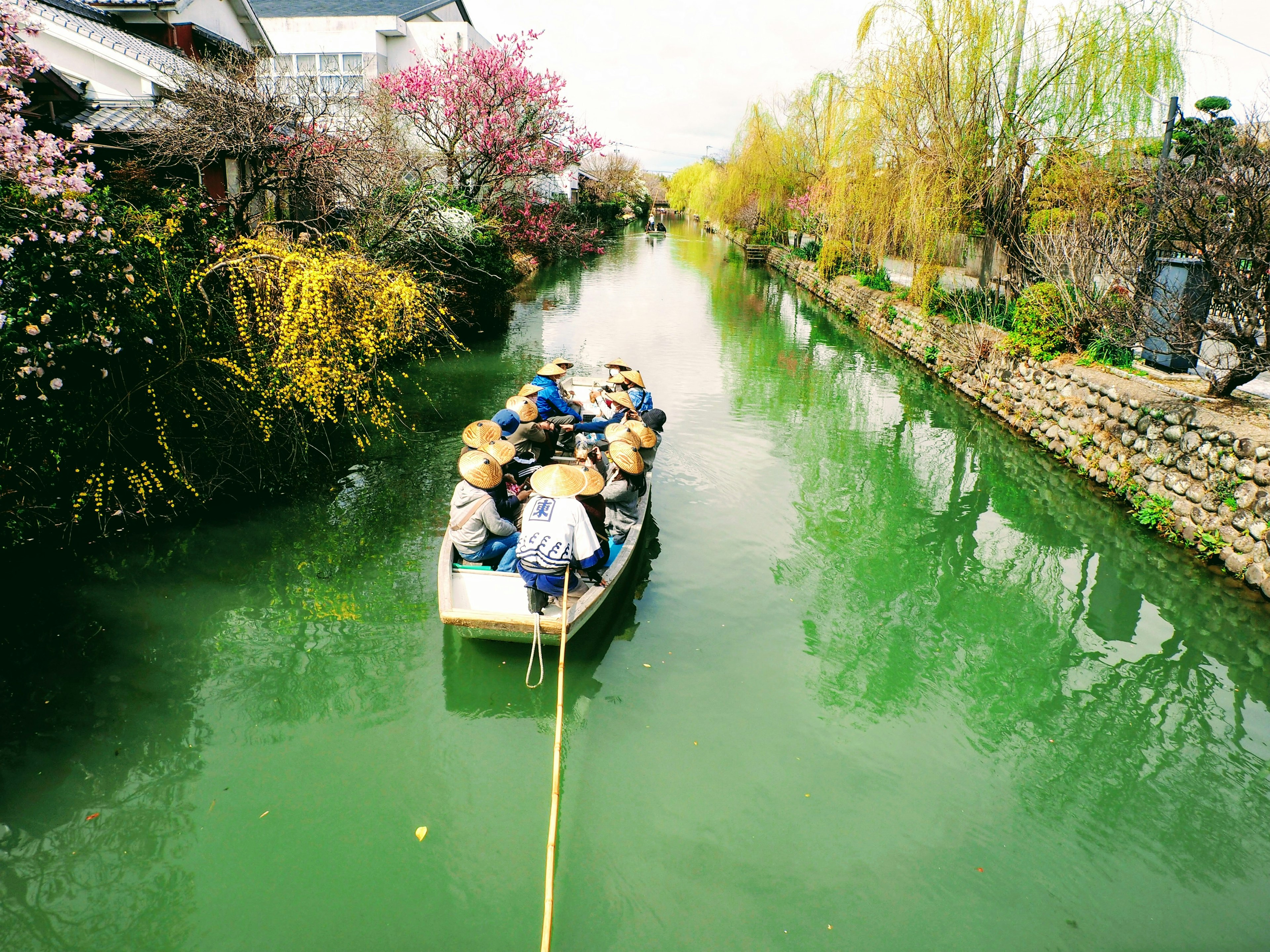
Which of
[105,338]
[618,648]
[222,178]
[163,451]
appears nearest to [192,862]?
[618,648]

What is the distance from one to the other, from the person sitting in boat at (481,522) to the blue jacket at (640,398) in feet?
11.9

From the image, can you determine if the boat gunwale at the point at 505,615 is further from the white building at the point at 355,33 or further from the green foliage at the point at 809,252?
the white building at the point at 355,33

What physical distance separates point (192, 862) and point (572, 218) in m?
29.0

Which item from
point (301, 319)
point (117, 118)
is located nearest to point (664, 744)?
point (301, 319)

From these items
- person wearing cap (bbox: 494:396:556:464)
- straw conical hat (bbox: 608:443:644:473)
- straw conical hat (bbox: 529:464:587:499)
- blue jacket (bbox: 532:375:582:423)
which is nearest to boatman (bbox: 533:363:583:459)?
blue jacket (bbox: 532:375:582:423)

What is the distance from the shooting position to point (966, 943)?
3672 millimetres

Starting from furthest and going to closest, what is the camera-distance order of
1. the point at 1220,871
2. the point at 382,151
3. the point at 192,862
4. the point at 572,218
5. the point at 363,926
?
the point at 572,218 < the point at 382,151 < the point at 1220,871 < the point at 192,862 < the point at 363,926

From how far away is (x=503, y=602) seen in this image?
543 centimetres

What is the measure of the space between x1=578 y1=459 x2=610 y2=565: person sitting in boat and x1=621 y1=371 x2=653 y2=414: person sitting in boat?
2949mm

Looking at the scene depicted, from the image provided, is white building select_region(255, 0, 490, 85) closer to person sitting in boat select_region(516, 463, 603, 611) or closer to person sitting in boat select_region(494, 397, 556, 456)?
person sitting in boat select_region(494, 397, 556, 456)

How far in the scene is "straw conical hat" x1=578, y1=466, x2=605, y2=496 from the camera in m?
5.78

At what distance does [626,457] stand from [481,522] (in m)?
1.33

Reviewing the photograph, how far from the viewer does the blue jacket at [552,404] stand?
28.0 feet

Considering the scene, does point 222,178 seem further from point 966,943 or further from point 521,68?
point 966,943
